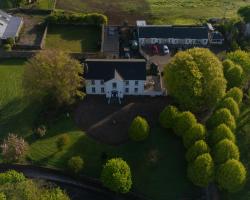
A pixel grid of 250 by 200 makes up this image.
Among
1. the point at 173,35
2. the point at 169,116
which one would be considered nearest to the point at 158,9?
the point at 173,35

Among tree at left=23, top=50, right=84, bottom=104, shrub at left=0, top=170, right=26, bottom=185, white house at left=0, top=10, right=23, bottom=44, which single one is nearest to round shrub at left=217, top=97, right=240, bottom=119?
tree at left=23, top=50, right=84, bottom=104

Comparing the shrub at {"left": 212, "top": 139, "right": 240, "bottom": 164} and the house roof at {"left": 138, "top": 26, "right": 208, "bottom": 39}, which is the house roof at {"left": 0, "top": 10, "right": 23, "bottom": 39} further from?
the shrub at {"left": 212, "top": 139, "right": 240, "bottom": 164}

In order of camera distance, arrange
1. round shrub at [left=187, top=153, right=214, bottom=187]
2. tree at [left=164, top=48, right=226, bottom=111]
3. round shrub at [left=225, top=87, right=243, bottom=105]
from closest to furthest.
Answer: round shrub at [left=187, top=153, right=214, bottom=187] → tree at [left=164, top=48, right=226, bottom=111] → round shrub at [left=225, top=87, right=243, bottom=105]

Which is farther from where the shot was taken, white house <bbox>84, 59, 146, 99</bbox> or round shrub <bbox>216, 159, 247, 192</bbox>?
white house <bbox>84, 59, 146, 99</bbox>

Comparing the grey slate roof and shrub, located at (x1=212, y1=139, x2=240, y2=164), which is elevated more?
the grey slate roof

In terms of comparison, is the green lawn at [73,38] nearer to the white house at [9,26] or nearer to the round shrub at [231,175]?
the white house at [9,26]

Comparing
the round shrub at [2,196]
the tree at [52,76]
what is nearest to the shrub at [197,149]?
the tree at [52,76]
